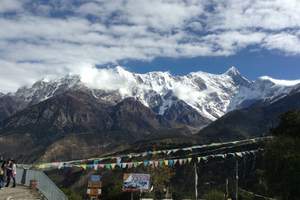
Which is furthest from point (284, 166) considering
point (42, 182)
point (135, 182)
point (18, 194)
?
point (18, 194)

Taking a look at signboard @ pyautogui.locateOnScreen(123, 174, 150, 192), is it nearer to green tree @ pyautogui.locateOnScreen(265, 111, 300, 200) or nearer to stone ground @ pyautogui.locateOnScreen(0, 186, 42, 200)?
stone ground @ pyautogui.locateOnScreen(0, 186, 42, 200)

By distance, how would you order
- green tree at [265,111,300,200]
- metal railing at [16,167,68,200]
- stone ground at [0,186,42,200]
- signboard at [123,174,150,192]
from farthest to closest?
green tree at [265,111,300,200] → signboard at [123,174,150,192] → metal railing at [16,167,68,200] → stone ground at [0,186,42,200]

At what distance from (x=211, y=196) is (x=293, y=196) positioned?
149 ft

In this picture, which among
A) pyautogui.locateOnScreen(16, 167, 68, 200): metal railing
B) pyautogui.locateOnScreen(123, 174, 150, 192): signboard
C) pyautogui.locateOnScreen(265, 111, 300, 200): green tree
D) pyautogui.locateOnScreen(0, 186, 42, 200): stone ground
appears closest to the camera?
pyautogui.locateOnScreen(0, 186, 42, 200): stone ground

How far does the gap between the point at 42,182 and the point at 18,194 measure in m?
5.04

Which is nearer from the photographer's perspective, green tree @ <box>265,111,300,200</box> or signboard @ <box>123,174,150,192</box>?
signboard @ <box>123,174,150,192</box>

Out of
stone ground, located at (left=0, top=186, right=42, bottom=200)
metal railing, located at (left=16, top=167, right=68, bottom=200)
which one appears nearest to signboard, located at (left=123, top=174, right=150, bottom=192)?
metal railing, located at (left=16, top=167, right=68, bottom=200)

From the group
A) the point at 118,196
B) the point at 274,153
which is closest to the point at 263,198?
the point at 118,196

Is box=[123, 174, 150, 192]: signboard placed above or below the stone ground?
above

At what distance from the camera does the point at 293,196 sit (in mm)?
63750

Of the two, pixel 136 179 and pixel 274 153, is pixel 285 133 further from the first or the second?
pixel 136 179

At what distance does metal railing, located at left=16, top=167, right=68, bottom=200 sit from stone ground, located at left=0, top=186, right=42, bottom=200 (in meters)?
0.83

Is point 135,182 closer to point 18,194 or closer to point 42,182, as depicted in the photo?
point 42,182

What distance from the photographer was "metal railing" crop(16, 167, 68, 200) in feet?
148
